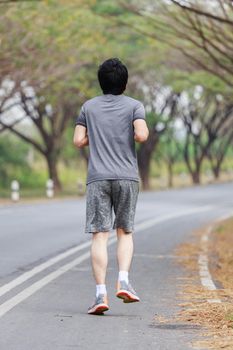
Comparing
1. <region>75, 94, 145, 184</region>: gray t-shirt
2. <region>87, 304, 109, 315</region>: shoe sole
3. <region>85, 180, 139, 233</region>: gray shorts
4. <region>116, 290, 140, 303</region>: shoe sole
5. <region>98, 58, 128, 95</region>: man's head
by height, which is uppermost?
<region>98, 58, 128, 95</region>: man's head

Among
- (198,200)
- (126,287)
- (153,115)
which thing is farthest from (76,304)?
(153,115)

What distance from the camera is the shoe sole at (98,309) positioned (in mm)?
7793

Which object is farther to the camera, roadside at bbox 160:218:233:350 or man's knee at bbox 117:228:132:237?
man's knee at bbox 117:228:132:237

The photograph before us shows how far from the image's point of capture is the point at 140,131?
8.03 m

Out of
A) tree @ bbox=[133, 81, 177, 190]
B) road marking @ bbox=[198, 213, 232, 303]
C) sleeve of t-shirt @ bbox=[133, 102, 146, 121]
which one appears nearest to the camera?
sleeve of t-shirt @ bbox=[133, 102, 146, 121]

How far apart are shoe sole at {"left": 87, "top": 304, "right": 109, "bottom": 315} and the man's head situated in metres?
1.71

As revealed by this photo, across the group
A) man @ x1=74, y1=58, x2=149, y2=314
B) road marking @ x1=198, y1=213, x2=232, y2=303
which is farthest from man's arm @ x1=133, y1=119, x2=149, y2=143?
road marking @ x1=198, y1=213, x2=232, y2=303

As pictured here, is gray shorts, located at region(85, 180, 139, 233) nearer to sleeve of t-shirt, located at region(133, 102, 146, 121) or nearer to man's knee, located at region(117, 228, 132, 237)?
man's knee, located at region(117, 228, 132, 237)

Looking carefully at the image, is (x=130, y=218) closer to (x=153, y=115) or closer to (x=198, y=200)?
(x=198, y=200)

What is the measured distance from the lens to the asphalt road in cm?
681

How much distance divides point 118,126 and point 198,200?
32.4m

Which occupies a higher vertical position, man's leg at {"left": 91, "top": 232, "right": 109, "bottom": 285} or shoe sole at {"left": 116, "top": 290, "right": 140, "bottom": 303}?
man's leg at {"left": 91, "top": 232, "right": 109, "bottom": 285}

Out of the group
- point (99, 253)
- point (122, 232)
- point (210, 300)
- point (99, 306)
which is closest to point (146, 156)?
point (210, 300)

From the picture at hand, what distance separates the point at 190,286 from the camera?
10211 mm
